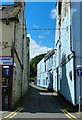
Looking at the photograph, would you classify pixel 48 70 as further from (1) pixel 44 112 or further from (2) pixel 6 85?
(1) pixel 44 112

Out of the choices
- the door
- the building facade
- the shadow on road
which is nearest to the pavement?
the shadow on road

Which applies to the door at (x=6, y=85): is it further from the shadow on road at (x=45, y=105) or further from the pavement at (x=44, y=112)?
the shadow on road at (x=45, y=105)

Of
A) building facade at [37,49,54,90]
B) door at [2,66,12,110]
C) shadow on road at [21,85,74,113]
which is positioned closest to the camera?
shadow on road at [21,85,74,113]

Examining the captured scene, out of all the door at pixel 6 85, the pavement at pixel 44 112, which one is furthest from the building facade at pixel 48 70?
the door at pixel 6 85

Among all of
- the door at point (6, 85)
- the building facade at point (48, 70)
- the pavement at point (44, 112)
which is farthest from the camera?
the building facade at point (48, 70)

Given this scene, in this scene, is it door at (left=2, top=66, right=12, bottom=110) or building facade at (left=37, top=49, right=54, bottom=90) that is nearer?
door at (left=2, top=66, right=12, bottom=110)

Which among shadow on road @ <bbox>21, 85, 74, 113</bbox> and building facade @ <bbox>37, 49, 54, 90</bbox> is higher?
building facade @ <bbox>37, 49, 54, 90</bbox>

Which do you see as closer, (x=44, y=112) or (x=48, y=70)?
(x=44, y=112)

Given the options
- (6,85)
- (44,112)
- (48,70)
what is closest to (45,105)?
(6,85)

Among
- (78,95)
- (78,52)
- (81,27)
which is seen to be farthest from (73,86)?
(81,27)

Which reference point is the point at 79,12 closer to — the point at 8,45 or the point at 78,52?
the point at 78,52

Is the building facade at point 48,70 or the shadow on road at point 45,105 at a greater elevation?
the building facade at point 48,70

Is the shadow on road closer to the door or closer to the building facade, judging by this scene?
the door

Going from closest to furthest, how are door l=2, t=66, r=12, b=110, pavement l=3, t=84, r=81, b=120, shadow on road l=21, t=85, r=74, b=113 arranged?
pavement l=3, t=84, r=81, b=120
shadow on road l=21, t=85, r=74, b=113
door l=2, t=66, r=12, b=110
